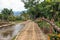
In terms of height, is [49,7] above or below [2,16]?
above

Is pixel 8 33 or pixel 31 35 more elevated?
pixel 31 35

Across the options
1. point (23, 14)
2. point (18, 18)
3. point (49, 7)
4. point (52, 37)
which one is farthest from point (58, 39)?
point (23, 14)

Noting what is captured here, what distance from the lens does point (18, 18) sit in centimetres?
14000

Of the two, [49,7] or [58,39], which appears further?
[49,7]

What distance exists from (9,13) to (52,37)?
4531 inches

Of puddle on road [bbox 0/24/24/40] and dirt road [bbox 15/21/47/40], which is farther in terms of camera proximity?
puddle on road [bbox 0/24/24/40]

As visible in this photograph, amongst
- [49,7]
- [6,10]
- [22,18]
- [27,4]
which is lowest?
[22,18]

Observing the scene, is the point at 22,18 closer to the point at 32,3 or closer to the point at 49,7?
the point at 32,3

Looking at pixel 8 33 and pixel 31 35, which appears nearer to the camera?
pixel 31 35

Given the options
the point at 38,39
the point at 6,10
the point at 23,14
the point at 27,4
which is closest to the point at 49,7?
the point at 38,39

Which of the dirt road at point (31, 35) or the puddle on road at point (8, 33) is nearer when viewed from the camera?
the dirt road at point (31, 35)

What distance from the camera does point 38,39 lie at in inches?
919

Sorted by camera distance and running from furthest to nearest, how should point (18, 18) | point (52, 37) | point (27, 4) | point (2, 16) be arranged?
point (18, 18) → point (2, 16) → point (27, 4) → point (52, 37)

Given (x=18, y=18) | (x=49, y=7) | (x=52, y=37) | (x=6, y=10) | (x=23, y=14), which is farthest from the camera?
(x=23, y=14)
